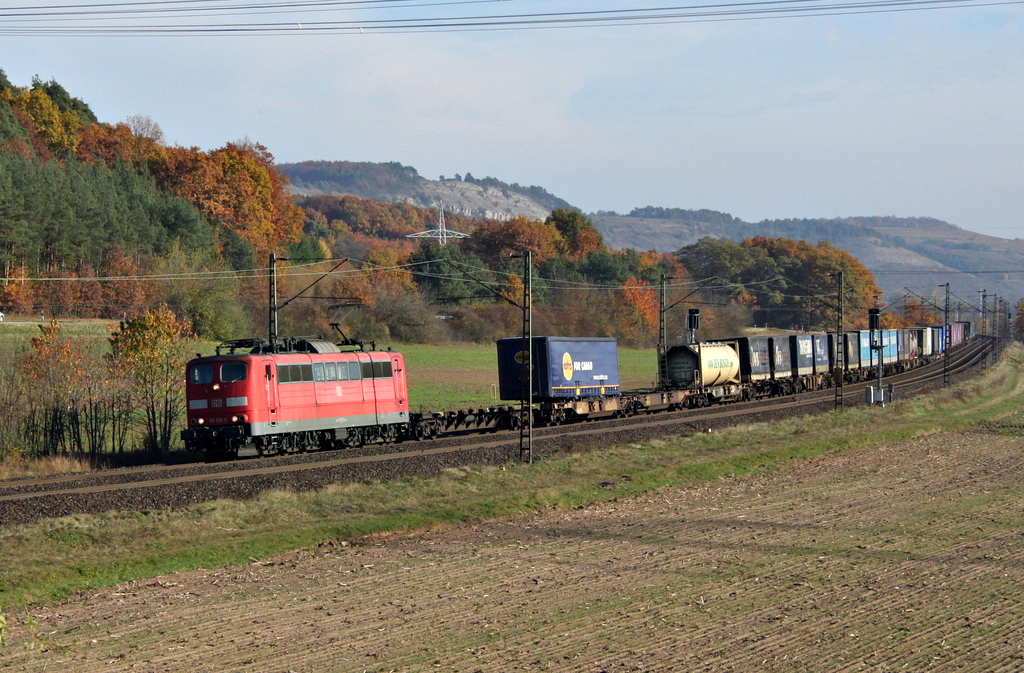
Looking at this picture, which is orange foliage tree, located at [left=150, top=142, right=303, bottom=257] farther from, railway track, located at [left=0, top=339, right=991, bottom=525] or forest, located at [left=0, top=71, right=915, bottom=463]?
railway track, located at [left=0, top=339, right=991, bottom=525]

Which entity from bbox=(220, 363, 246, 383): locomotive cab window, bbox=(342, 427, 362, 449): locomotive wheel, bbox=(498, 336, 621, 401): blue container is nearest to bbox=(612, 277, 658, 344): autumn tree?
bbox=(498, 336, 621, 401): blue container

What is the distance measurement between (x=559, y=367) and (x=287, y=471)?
16938 millimetres

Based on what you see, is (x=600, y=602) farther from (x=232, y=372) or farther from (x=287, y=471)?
(x=232, y=372)

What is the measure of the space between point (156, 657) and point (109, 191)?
67073 millimetres

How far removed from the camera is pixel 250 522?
20922mm

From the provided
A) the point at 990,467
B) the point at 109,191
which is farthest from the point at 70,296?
the point at 990,467

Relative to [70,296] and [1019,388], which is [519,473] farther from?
[1019,388]

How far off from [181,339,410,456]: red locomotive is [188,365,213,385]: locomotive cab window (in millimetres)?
33

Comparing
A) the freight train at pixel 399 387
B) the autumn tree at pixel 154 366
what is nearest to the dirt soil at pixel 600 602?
the freight train at pixel 399 387

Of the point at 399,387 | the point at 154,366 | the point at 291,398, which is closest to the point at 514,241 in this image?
the point at 154,366

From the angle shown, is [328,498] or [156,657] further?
[328,498]

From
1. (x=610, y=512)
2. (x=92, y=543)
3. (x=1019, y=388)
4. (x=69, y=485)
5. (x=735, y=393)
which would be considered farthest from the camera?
(x=1019, y=388)

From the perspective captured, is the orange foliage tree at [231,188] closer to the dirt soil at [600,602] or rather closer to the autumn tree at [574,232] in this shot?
the autumn tree at [574,232]

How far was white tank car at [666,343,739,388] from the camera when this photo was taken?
2109 inches
